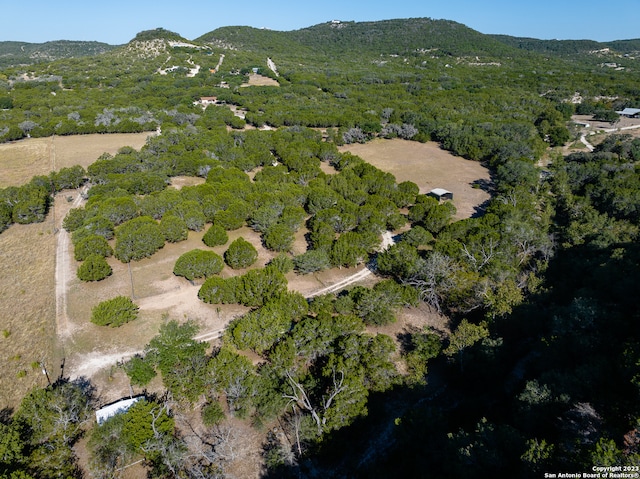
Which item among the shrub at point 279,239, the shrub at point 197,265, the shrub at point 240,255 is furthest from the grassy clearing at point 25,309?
the shrub at point 279,239

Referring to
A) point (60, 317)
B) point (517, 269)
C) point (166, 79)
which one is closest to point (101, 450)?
point (60, 317)

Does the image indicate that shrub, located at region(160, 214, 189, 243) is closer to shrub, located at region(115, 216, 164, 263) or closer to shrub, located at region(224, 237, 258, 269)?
shrub, located at region(115, 216, 164, 263)

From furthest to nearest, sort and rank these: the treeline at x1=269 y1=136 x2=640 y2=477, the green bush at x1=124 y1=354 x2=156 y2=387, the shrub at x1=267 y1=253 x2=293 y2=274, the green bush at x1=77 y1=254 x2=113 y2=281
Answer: the shrub at x1=267 y1=253 x2=293 y2=274
the green bush at x1=77 y1=254 x2=113 y2=281
the green bush at x1=124 y1=354 x2=156 y2=387
the treeline at x1=269 y1=136 x2=640 y2=477

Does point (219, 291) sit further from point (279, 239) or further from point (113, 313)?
point (279, 239)

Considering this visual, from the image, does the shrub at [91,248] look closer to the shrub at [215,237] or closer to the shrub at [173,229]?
the shrub at [173,229]

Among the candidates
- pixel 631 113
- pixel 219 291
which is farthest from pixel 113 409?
pixel 631 113

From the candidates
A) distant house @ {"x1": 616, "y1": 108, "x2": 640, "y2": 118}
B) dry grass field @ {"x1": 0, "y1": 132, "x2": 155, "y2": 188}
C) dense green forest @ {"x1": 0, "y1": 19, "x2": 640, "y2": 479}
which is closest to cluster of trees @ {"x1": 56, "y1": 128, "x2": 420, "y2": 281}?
dense green forest @ {"x1": 0, "y1": 19, "x2": 640, "y2": 479}
